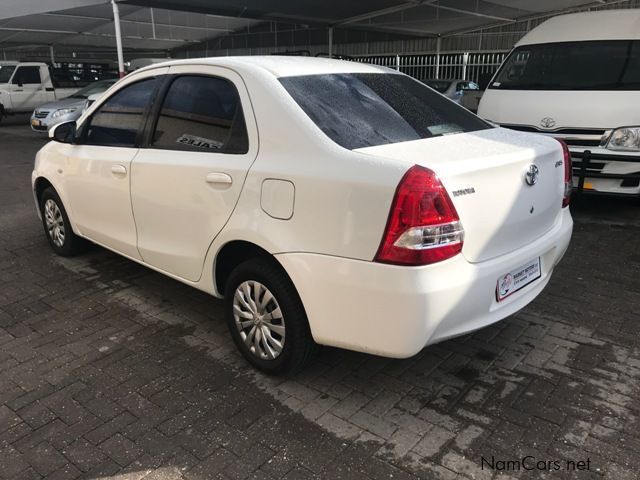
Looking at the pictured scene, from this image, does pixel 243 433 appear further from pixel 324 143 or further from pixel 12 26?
pixel 12 26

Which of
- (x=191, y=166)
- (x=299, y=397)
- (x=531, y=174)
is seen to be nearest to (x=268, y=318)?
(x=299, y=397)

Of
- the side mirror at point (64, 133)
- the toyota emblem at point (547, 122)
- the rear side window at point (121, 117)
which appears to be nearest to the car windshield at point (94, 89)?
the side mirror at point (64, 133)

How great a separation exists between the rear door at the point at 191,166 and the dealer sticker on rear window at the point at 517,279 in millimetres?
1428

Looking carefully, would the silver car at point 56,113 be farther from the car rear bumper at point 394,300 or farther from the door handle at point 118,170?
the car rear bumper at point 394,300

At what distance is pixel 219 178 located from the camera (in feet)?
9.75

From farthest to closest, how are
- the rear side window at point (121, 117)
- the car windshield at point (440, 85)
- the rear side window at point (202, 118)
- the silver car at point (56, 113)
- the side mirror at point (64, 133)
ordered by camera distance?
the car windshield at point (440, 85) → the silver car at point (56, 113) → the side mirror at point (64, 133) → the rear side window at point (121, 117) → the rear side window at point (202, 118)

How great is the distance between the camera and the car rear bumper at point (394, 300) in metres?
2.36

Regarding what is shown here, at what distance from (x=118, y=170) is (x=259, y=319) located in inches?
63.0

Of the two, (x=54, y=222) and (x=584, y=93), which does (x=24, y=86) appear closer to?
(x=54, y=222)

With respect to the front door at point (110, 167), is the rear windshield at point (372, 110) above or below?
above

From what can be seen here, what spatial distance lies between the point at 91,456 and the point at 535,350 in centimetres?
249

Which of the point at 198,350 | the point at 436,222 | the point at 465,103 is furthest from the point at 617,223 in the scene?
the point at 198,350

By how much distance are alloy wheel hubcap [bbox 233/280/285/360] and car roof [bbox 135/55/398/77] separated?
1.20m

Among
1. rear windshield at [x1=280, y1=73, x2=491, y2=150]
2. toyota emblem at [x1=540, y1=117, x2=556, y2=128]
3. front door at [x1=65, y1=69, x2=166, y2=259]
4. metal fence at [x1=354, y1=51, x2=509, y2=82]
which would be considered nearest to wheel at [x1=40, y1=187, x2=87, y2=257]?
front door at [x1=65, y1=69, x2=166, y2=259]
